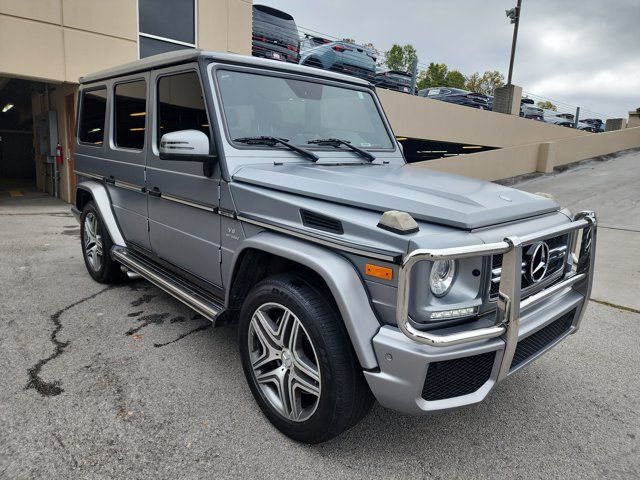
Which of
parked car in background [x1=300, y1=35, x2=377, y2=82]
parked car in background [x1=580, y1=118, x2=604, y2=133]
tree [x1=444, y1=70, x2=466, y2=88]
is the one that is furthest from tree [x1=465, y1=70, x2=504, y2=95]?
parked car in background [x1=300, y1=35, x2=377, y2=82]

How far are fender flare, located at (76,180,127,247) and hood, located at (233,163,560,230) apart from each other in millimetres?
2130

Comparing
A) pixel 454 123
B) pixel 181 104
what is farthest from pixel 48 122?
pixel 454 123

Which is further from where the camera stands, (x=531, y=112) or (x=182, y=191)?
(x=531, y=112)

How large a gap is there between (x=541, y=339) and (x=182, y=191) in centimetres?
243

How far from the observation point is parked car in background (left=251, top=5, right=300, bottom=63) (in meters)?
12.5

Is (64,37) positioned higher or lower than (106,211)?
higher

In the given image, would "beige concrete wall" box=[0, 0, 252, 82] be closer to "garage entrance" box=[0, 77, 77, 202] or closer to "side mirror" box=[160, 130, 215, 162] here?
"garage entrance" box=[0, 77, 77, 202]

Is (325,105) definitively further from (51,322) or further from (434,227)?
(51,322)

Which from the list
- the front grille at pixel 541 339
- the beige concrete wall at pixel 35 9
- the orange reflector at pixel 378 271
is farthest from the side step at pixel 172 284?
the beige concrete wall at pixel 35 9

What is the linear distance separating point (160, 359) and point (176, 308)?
1004 mm

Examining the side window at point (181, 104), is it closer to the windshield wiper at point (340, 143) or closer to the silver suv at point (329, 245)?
the silver suv at point (329, 245)

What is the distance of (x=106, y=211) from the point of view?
4.47m

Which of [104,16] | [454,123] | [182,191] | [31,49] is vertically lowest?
[182,191]

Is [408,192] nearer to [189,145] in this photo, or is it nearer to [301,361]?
[301,361]
